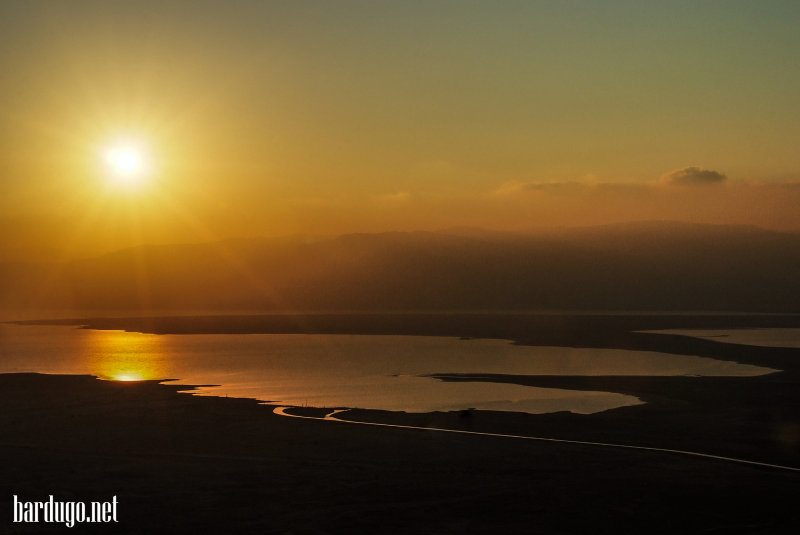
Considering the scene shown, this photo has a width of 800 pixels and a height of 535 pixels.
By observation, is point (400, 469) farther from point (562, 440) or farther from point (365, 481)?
point (562, 440)

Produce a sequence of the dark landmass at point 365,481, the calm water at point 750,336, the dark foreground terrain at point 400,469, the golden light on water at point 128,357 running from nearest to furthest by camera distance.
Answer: the dark landmass at point 365,481
the dark foreground terrain at point 400,469
the golden light on water at point 128,357
the calm water at point 750,336

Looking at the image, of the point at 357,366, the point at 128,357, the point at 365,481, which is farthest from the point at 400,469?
the point at 128,357

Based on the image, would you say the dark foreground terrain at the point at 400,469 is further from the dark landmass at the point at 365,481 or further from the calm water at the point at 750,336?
the calm water at the point at 750,336

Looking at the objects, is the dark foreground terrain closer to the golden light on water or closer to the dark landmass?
the dark landmass

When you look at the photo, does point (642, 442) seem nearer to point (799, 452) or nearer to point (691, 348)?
point (799, 452)

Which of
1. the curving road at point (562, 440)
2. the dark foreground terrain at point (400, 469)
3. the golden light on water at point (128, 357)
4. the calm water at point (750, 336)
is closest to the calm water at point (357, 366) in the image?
the golden light on water at point (128, 357)
